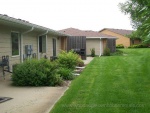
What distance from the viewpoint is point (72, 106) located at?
6.22 metres

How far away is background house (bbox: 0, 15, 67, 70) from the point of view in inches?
419

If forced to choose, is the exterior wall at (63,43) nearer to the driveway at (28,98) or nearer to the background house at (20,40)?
the background house at (20,40)

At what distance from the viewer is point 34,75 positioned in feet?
30.5

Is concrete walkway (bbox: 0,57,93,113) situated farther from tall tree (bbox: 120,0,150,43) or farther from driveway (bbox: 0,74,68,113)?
tall tree (bbox: 120,0,150,43)

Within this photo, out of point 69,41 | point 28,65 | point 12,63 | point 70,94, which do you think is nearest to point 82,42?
point 69,41

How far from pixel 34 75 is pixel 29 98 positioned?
6.82ft

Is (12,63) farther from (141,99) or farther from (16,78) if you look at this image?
(141,99)

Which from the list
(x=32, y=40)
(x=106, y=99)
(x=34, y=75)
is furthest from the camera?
(x=32, y=40)

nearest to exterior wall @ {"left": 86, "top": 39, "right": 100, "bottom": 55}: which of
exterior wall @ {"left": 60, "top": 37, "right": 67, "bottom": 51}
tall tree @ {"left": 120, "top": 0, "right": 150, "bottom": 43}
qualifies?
exterior wall @ {"left": 60, "top": 37, "right": 67, "bottom": 51}

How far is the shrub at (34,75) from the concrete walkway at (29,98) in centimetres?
40

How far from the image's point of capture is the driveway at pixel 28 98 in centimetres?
613

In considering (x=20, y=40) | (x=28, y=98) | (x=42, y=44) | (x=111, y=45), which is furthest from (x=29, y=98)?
(x=111, y=45)

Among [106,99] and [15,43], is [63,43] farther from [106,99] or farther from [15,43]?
[106,99]

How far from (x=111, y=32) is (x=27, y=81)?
2008 inches
